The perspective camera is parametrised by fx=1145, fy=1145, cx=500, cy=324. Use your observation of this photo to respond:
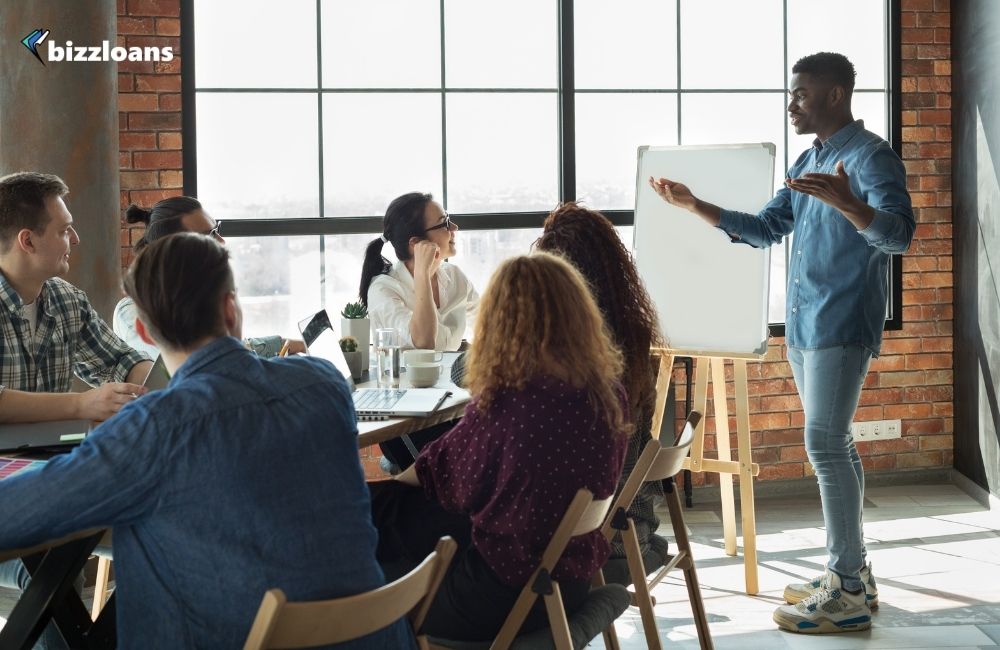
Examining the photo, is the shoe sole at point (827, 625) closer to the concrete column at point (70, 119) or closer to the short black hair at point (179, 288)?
the short black hair at point (179, 288)

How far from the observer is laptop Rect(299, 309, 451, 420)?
2572 mm

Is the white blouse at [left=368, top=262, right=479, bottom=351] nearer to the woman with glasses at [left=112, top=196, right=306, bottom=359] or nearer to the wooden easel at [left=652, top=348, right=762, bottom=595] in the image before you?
the woman with glasses at [left=112, top=196, right=306, bottom=359]

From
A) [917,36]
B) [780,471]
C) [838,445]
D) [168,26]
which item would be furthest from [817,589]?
[168,26]

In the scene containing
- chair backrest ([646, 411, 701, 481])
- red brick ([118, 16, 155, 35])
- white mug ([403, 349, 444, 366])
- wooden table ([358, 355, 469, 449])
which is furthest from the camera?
red brick ([118, 16, 155, 35])

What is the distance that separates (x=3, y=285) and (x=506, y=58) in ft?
8.92

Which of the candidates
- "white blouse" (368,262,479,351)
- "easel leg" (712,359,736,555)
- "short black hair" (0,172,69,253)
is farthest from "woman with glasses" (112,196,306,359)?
"easel leg" (712,359,736,555)

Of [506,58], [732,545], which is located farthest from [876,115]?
[732,545]

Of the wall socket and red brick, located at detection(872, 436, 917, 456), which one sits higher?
the wall socket

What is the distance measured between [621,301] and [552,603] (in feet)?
2.84

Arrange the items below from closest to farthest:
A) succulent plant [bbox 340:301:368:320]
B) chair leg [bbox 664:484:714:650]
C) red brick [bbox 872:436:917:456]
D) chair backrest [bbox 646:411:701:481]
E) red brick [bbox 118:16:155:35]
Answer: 1. chair backrest [bbox 646:411:701:481]
2. chair leg [bbox 664:484:714:650]
3. succulent plant [bbox 340:301:368:320]
4. red brick [bbox 118:16:155:35]
5. red brick [bbox 872:436:917:456]

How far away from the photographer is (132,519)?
1.53 m

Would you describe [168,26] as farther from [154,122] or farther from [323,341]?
[323,341]

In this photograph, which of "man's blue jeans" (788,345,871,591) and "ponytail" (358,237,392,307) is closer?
"man's blue jeans" (788,345,871,591)

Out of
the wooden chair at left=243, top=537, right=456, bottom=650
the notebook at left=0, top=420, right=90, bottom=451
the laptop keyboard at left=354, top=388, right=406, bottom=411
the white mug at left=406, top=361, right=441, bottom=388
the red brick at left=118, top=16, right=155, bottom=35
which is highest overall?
the red brick at left=118, top=16, right=155, bottom=35
